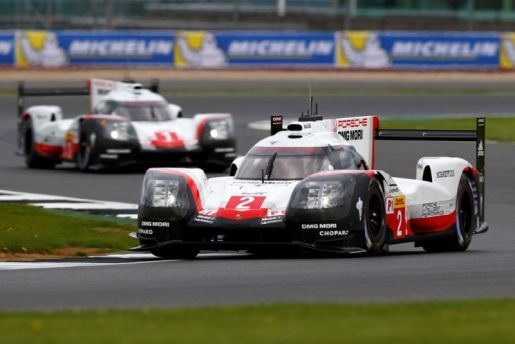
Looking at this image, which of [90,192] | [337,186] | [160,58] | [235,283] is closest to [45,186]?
[90,192]

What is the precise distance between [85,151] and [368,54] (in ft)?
90.1

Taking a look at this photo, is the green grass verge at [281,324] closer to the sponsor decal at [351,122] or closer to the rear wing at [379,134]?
the rear wing at [379,134]

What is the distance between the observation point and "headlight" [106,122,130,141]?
26984mm

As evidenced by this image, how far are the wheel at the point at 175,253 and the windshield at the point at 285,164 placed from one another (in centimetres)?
96

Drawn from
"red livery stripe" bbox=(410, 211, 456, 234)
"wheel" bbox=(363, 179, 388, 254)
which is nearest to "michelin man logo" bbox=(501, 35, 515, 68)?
"red livery stripe" bbox=(410, 211, 456, 234)

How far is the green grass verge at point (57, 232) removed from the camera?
54.0 feet

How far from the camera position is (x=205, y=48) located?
53719 mm

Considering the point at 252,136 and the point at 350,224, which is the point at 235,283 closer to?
the point at 350,224

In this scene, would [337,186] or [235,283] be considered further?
[337,186]

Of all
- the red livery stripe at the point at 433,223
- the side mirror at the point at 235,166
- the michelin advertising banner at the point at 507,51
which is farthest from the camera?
the michelin advertising banner at the point at 507,51

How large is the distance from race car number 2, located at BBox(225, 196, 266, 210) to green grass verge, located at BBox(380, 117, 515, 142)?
19.1m

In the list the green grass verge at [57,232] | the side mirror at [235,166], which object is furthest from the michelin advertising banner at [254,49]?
the side mirror at [235,166]

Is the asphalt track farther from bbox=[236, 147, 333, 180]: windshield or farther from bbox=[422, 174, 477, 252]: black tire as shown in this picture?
bbox=[236, 147, 333, 180]: windshield

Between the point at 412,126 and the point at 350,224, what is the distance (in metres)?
22.0
